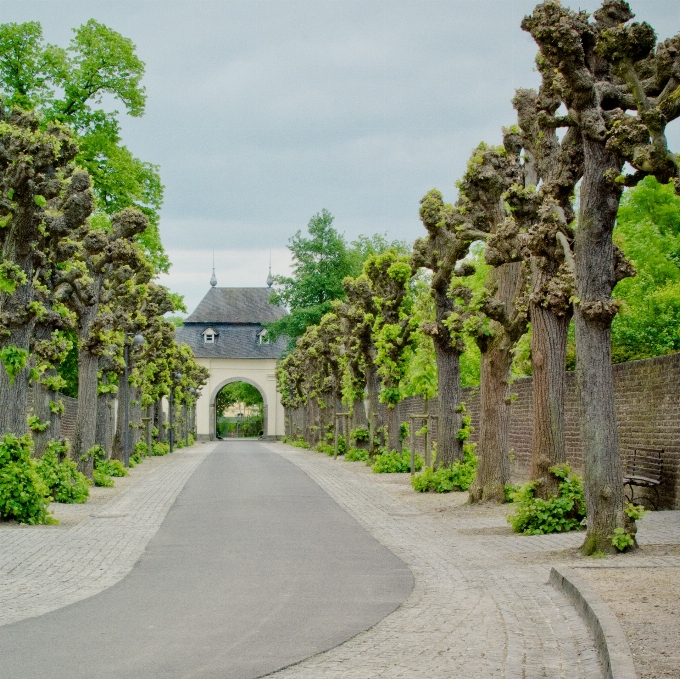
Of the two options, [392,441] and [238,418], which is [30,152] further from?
[238,418]

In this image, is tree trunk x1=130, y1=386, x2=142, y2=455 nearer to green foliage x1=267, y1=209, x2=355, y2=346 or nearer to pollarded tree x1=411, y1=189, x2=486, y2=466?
pollarded tree x1=411, y1=189, x2=486, y2=466

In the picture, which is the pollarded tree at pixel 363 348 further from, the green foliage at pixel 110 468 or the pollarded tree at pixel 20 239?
the pollarded tree at pixel 20 239

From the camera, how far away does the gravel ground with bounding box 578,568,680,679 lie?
19.8 feet

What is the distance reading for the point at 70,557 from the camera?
12039 millimetres

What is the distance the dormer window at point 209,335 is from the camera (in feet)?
334

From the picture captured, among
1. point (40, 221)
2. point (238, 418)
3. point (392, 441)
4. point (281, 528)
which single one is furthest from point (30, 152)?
point (238, 418)

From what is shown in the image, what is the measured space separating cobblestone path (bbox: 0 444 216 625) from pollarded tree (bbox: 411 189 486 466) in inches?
243

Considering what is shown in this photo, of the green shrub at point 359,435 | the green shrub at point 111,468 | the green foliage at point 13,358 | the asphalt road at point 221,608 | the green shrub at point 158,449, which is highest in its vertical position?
the green foliage at point 13,358

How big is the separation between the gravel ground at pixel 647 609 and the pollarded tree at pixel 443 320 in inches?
478

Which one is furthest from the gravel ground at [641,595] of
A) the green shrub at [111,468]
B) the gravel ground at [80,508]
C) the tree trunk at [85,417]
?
the green shrub at [111,468]

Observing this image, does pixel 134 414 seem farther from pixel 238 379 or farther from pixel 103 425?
pixel 238 379

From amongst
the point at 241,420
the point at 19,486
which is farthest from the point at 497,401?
the point at 241,420

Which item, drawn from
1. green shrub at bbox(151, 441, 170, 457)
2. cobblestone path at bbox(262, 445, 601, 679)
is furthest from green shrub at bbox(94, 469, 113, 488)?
green shrub at bbox(151, 441, 170, 457)

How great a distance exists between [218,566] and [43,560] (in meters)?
2.07
